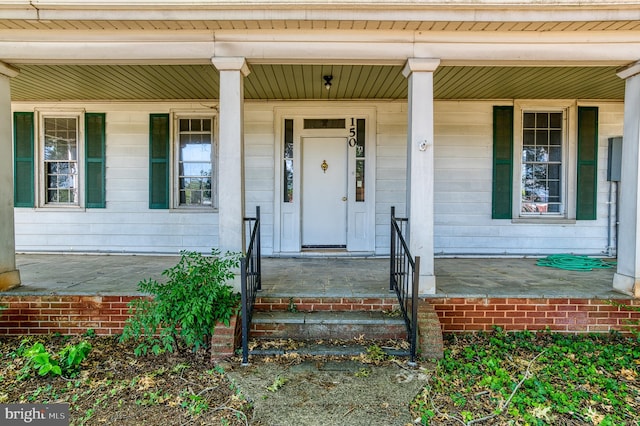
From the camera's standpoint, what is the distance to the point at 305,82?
4.65 metres

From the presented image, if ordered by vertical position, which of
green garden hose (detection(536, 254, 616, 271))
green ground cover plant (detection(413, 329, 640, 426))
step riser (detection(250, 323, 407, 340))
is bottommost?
green ground cover plant (detection(413, 329, 640, 426))

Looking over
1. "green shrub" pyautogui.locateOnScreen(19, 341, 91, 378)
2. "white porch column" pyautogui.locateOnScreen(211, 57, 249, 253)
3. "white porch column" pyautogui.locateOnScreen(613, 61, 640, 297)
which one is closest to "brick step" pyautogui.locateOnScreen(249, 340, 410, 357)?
"white porch column" pyautogui.locateOnScreen(211, 57, 249, 253)

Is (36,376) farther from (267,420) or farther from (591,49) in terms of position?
(591,49)

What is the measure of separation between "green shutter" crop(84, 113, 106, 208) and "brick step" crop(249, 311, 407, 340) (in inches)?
153

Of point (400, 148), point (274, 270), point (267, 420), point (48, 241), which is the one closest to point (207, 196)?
point (274, 270)

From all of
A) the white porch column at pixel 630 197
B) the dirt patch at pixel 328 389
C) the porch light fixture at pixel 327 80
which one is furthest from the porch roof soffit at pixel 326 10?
the dirt patch at pixel 328 389

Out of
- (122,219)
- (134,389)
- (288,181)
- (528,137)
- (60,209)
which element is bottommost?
(134,389)

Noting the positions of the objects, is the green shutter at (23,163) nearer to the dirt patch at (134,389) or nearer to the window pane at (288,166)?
the dirt patch at (134,389)

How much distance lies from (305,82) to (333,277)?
251cm

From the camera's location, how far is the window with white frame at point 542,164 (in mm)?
5480

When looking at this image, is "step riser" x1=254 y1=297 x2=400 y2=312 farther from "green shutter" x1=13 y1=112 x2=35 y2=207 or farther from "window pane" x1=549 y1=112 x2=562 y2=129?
"green shutter" x1=13 y1=112 x2=35 y2=207

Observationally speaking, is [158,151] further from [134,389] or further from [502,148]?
[502,148]

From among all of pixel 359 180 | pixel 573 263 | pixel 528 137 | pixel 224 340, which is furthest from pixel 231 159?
pixel 528 137

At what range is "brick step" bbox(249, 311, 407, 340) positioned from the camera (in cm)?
308
